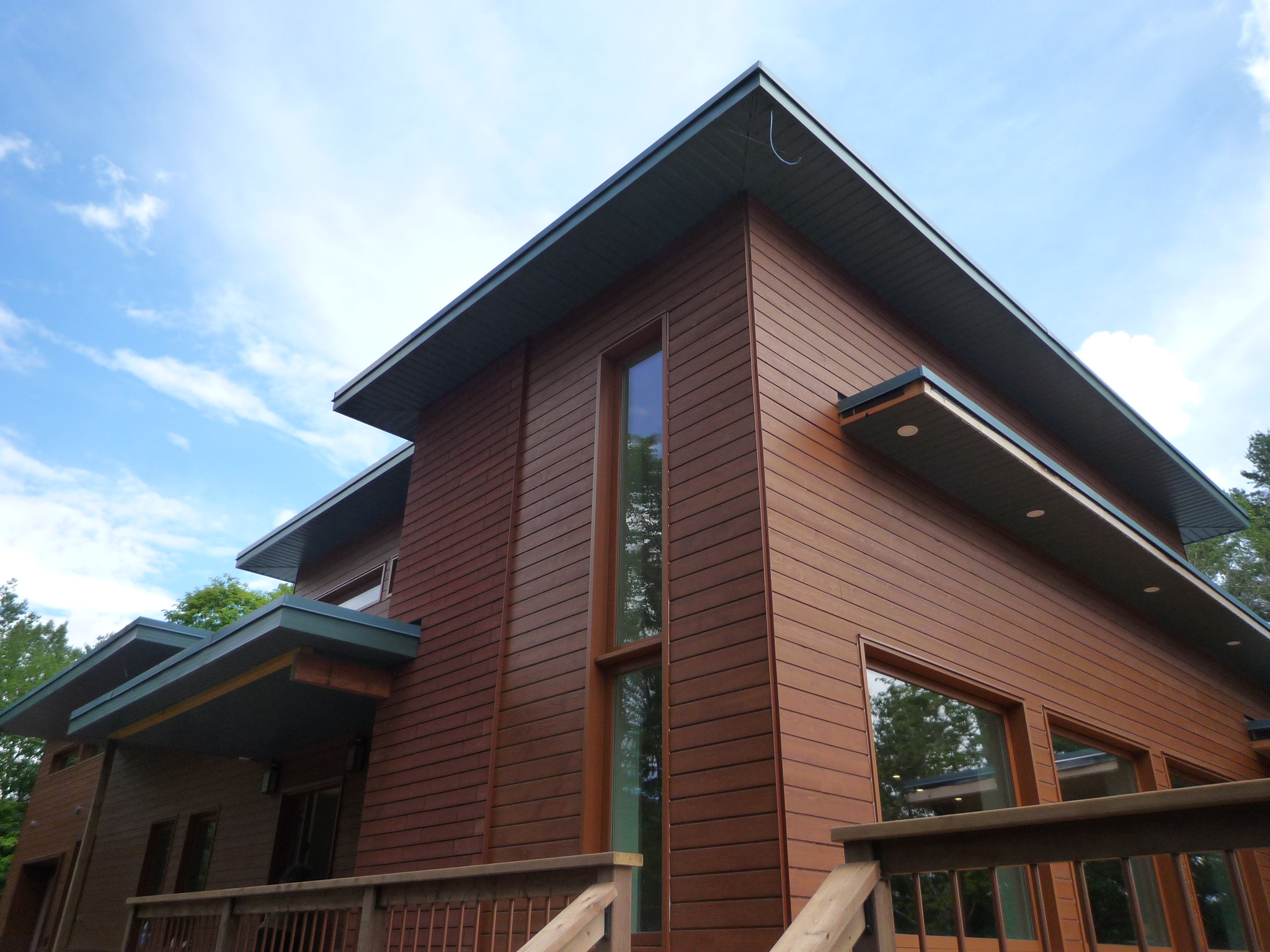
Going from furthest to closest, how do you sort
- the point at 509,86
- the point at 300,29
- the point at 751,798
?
the point at 509,86, the point at 300,29, the point at 751,798

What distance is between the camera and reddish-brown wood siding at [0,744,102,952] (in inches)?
531

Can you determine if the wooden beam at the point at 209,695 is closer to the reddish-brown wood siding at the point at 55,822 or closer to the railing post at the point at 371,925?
the railing post at the point at 371,925

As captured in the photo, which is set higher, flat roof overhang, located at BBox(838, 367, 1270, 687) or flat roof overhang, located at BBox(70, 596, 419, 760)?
flat roof overhang, located at BBox(838, 367, 1270, 687)

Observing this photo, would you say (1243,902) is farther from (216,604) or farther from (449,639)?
(216,604)

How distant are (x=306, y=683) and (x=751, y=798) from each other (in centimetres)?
373

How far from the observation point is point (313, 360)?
176ft

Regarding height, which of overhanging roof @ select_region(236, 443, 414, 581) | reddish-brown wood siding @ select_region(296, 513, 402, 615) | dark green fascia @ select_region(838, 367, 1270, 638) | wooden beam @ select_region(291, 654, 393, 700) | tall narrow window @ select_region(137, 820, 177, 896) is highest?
overhanging roof @ select_region(236, 443, 414, 581)

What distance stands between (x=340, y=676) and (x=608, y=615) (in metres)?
2.32

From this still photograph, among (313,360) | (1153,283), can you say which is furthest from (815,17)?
(313,360)

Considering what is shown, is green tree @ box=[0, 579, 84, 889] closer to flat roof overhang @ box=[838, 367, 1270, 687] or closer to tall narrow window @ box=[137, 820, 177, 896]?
tall narrow window @ box=[137, 820, 177, 896]

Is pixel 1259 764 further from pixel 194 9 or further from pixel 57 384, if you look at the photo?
pixel 57 384

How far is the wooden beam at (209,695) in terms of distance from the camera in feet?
22.0

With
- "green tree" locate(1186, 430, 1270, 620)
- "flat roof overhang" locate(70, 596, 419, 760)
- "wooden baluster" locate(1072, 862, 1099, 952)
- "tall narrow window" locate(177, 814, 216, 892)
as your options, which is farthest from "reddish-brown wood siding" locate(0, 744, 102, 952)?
"green tree" locate(1186, 430, 1270, 620)

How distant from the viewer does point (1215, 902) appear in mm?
7395
